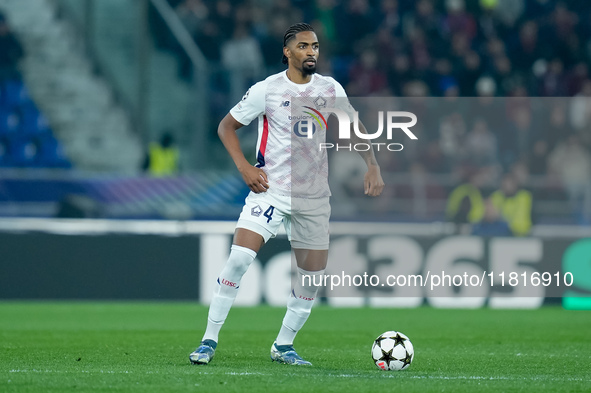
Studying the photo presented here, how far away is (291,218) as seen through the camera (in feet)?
22.4

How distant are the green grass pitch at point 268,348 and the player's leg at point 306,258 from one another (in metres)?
0.33

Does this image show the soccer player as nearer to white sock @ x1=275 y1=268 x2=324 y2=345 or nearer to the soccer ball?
white sock @ x1=275 y1=268 x2=324 y2=345

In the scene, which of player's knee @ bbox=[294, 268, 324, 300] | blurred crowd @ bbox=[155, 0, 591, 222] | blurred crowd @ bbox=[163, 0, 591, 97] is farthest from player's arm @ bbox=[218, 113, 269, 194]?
blurred crowd @ bbox=[163, 0, 591, 97]

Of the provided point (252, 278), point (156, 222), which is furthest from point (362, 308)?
point (156, 222)

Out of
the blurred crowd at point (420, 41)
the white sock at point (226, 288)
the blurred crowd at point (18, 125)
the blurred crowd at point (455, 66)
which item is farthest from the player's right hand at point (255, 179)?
the blurred crowd at point (18, 125)

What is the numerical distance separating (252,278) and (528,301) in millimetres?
3728

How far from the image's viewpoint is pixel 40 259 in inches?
520

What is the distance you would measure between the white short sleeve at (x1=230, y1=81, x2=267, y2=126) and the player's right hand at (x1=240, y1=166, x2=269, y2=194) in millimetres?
377

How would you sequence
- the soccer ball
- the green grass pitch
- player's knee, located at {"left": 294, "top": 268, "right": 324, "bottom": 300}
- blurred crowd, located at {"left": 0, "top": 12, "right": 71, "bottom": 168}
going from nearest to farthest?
the green grass pitch → the soccer ball → player's knee, located at {"left": 294, "top": 268, "right": 324, "bottom": 300} → blurred crowd, located at {"left": 0, "top": 12, "right": 71, "bottom": 168}

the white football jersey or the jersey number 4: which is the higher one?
the white football jersey

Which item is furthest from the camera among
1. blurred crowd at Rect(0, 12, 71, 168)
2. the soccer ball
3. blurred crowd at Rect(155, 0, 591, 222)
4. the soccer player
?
blurred crowd at Rect(0, 12, 71, 168)

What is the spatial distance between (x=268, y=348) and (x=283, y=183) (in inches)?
76.8

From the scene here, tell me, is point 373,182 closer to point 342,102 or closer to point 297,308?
point 342,102

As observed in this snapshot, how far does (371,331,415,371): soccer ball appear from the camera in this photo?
6.57 metres
